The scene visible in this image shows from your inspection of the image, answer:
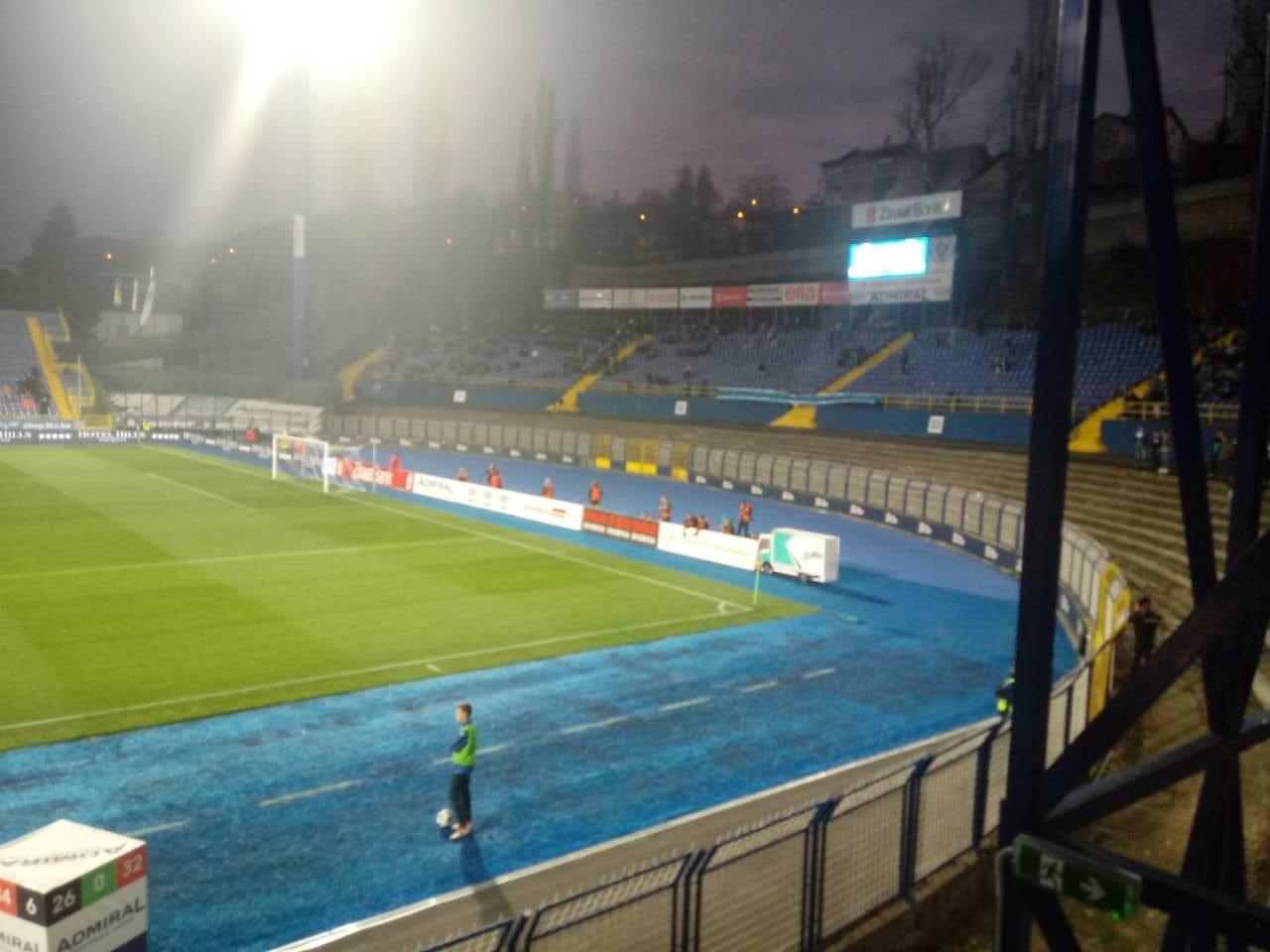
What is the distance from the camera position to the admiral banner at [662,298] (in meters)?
68.3

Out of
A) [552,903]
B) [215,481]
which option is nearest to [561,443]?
[215,481]

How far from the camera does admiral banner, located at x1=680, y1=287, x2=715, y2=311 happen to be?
66.8 meters

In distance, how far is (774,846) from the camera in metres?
8.17

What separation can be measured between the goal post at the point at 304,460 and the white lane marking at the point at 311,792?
Answer: 32.5 meters

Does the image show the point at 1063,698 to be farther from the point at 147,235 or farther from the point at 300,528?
the point at 147,235

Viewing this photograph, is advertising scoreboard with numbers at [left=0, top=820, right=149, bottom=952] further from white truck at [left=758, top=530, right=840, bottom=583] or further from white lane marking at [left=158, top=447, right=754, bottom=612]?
white truck at [left=758, top=530, right=840, bottom=583]

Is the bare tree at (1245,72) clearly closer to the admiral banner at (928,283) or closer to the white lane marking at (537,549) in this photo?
the admiral banner at (928,283)

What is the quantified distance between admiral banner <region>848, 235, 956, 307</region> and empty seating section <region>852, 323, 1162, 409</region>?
3136 millimetres

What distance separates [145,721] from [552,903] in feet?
38.5

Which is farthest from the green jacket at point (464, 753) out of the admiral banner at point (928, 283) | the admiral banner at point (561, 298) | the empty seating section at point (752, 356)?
the admiral banner at point (561, 298)

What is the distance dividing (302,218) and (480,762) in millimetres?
60282

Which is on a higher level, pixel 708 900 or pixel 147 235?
pixel 147 235

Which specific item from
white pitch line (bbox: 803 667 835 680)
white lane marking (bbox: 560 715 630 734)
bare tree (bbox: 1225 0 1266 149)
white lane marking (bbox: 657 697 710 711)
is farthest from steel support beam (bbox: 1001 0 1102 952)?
bare tree (bbox: 1225 0 1266 149)

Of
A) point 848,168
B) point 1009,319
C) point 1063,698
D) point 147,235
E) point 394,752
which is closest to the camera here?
point 1063,698
